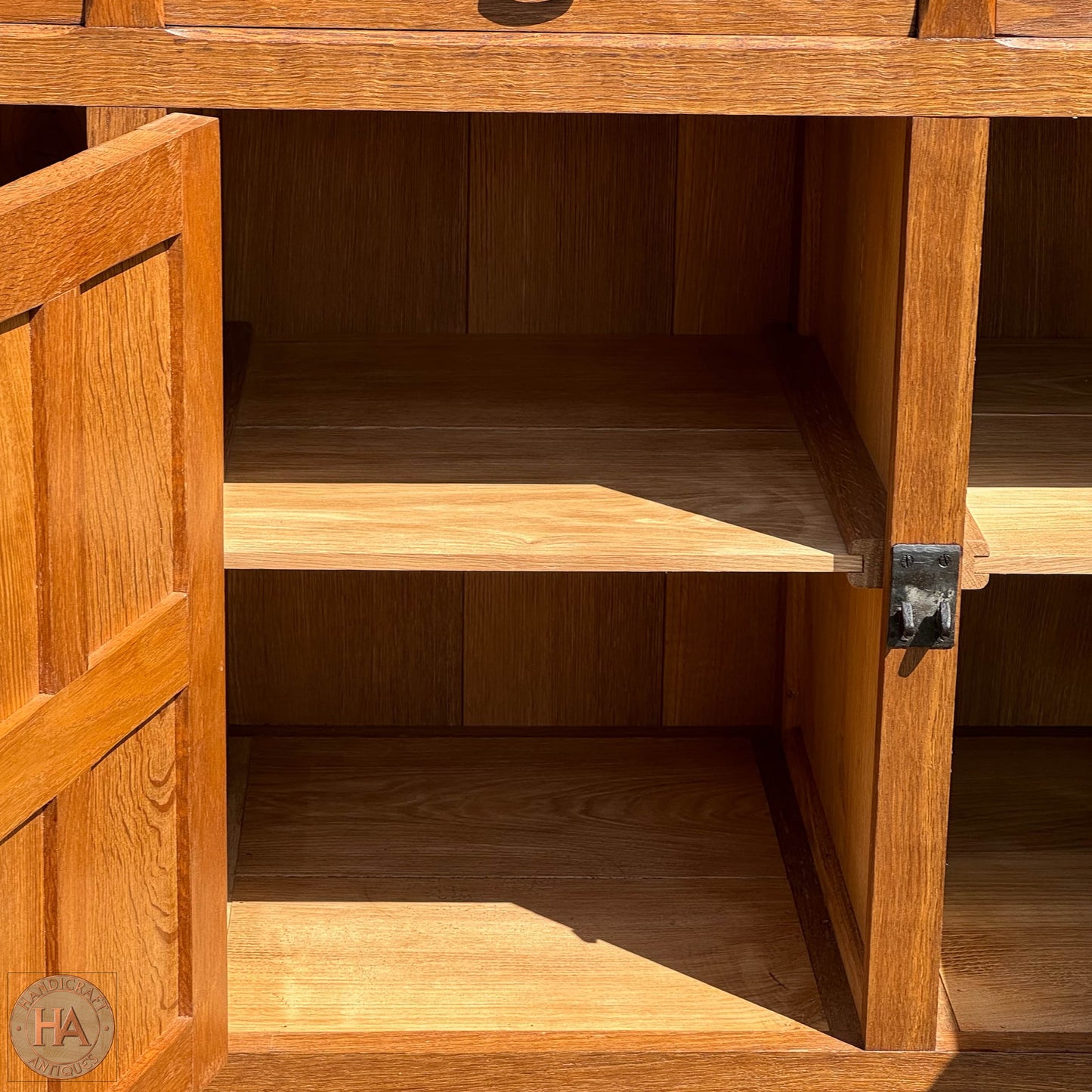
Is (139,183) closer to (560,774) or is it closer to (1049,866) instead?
(560,774)

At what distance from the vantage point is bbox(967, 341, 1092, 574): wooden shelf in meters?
1.08

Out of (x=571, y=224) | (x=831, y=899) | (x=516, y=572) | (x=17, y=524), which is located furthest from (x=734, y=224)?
(x=17, y=524)

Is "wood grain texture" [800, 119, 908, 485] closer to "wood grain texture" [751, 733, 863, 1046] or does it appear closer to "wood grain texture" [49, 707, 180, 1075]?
"wood grain texture" [751, 733, 863, 1046]

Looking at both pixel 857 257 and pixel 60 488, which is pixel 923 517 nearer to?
pixel 857 257

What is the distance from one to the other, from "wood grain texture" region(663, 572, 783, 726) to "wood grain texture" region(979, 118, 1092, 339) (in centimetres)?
35

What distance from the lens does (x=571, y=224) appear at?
4.93 feet

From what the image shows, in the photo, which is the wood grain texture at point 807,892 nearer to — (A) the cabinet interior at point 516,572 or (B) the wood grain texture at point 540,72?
(A) the cabinet interior at point 516,572

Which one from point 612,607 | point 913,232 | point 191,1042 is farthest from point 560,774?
point 913,232

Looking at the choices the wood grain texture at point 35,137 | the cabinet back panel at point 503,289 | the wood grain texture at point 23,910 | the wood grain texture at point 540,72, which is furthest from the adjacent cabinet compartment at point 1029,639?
the wood grain texture at point 35,137

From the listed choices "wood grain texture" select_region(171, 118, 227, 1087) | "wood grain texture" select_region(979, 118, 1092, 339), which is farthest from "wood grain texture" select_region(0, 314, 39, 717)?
"wood grain texture" select_region(979, 118, 1092, 339)

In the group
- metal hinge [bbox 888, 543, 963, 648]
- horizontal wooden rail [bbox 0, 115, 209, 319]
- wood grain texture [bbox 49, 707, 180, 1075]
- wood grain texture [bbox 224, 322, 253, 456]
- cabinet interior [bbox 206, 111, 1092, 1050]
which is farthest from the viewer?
wood grain texture [bbox 224, 322, 253, 456]

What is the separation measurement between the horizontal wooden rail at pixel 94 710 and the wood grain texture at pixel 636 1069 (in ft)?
1.05

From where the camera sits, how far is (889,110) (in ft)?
3.21

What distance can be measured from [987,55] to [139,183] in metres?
0.51
